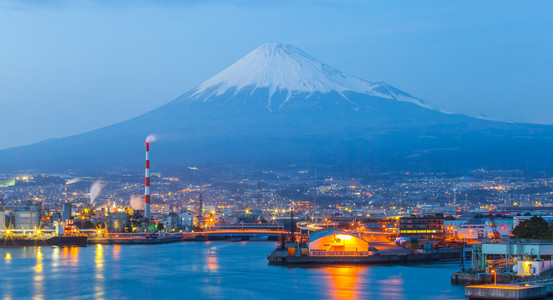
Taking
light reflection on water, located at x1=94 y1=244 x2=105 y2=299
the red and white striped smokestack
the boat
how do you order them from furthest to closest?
the red and white striped smokestack, the boat, light reflection on water, located at x1=94 y1=244 x2=105 y2=299

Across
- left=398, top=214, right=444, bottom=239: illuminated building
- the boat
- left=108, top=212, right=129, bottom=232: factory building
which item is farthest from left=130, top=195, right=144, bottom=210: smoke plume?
left=398, top=214, right=444, bottom=239: illuminated building

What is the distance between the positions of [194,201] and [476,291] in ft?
202

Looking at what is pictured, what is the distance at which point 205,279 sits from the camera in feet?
81.5

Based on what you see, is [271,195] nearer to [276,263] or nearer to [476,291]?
[276,263]

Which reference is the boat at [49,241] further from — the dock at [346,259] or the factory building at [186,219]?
A: the dock at [346,259]

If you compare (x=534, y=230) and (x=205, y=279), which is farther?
(x=534, y=230)

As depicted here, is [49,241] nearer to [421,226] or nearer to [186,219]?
[186,219]

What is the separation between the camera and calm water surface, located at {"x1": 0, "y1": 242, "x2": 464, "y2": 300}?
21.3 m

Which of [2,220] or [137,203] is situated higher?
[137,203]

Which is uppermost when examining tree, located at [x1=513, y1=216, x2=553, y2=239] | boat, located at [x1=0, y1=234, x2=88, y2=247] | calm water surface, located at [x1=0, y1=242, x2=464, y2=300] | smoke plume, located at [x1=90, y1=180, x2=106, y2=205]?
smoke plume, located at [x1=90, y1=180, x2=106, y2=205]

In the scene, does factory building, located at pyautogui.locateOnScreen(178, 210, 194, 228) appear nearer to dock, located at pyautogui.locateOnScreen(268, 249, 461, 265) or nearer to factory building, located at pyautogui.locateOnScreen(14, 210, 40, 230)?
factory building, located at pyautogui.locateOnScreen(14, 210, 40, 230)

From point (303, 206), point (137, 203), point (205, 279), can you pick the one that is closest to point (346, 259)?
point (205, 279)

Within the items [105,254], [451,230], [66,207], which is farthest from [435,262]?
[66,207]

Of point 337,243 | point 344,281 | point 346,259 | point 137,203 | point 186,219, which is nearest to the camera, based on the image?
point 344,281
